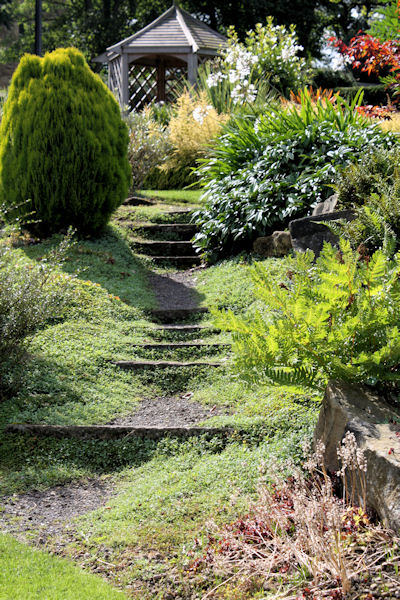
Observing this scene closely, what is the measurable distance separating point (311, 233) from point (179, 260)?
289 centimetres

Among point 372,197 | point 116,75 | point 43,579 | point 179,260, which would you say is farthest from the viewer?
point 116,75

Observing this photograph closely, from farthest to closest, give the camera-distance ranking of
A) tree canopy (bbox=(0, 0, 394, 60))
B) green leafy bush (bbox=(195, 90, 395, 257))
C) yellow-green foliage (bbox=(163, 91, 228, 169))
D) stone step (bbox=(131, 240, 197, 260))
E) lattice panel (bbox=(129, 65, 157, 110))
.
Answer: tree canopy (bbox=(0, 0, 394, 60)) < lattice panel (bbox=(129, 65, 157, 110)) < yellow-green foliage (bbox=(163, 91, 228, 169)) < stone step (bbox=(131, 240, 197, 260)) < green leafy bush (bbox=(195, 90, 395, 257))

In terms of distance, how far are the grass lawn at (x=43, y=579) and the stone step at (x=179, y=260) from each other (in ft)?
19.8

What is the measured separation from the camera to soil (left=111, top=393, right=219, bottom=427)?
177 inches

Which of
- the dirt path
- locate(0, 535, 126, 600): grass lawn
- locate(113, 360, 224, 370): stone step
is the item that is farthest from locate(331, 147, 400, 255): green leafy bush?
locate(0, 535, 126, 600): grass lawn

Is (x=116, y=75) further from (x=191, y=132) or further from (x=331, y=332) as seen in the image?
(x=331, y=332)

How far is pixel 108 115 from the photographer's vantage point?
8.57 m

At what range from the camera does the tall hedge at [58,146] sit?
8.08 meters

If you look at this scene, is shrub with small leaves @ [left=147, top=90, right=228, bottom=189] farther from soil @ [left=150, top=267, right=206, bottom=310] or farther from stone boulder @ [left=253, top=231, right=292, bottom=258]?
stone boulder @ [left=253, top=231, right=292, bottom=258]

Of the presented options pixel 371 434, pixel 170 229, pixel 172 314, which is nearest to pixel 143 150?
pixel 170 229

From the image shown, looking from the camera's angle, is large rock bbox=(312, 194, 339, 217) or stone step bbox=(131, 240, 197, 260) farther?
stone step bbox=(131, 240, 197, 260)

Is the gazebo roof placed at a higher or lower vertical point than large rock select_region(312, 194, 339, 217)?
higher

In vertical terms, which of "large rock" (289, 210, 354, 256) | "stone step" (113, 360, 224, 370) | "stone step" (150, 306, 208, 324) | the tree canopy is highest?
the tree canopy

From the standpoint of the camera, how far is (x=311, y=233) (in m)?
6.28
